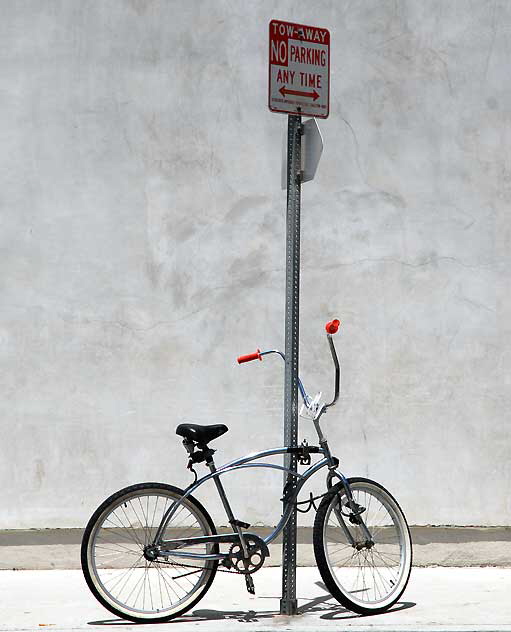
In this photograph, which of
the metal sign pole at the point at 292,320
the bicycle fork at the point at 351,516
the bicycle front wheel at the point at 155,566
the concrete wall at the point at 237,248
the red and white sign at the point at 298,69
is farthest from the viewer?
the concrete wall at the point at 237,248

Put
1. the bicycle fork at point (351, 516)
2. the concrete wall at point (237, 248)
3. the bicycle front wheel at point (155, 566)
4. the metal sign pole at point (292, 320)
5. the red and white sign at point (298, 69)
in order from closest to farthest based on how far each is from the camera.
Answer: the bicycle front wheel at point (155, 566), the red and white sign at point (298, 69), the metal sign pole at point (292, 320), the bicycle fork at point (351, 516), the concrete wall at point (237, 248)

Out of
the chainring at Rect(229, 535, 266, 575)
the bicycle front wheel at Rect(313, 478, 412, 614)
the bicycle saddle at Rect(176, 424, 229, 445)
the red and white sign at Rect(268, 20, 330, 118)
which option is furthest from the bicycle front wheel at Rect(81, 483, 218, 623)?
the red and white sign at Rect(268, 20, 330, 118)

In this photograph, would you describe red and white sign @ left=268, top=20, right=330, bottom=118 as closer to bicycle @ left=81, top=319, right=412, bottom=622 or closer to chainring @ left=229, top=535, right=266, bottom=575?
bicycle @ left=81, top=319, right=412, bottom=622

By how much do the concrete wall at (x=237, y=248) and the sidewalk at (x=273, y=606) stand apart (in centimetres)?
48

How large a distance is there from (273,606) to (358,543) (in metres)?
0.64

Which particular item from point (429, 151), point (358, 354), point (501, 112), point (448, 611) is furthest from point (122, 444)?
point (501, 112)

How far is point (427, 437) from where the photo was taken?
21.7ft

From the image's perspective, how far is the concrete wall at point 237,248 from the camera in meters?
6.39

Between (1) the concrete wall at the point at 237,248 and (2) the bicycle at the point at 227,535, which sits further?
(1) the concrete wall at the point at 237,248

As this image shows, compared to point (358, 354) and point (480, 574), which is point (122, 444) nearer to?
point (358, 354)

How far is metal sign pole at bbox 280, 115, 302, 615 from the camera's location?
16.7 ft

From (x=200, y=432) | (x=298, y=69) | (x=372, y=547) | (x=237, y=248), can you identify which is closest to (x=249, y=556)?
(x=200, y=432)

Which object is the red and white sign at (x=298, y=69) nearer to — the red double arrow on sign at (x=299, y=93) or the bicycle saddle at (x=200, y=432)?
the red double arrow on sign at (x=299, y=93)

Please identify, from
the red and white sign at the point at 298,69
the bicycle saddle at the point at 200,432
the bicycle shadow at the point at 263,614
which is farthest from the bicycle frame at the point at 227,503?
the red and white sign at the point at 298,69
